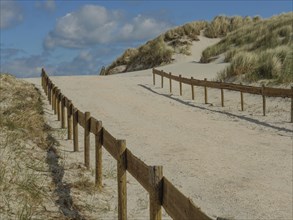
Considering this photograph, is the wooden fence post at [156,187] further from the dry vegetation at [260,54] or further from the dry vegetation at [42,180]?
the dry vegetation at [260,54]

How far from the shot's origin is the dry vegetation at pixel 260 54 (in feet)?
73.5

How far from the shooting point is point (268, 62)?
74.9ft

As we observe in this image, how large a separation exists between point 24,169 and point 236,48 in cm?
2881

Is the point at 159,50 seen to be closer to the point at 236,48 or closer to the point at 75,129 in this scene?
the point at 236,48

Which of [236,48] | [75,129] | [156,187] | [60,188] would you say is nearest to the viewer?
[156,187]

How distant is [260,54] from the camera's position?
26.7 m

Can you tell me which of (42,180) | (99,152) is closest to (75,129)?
(99,152)

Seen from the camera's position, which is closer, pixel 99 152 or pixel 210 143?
pixel 99 152

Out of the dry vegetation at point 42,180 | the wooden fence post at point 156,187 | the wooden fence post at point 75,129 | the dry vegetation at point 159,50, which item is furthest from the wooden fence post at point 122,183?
the dry vegetation at point 159,50

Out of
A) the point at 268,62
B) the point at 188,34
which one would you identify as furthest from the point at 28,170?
the point at 188,34

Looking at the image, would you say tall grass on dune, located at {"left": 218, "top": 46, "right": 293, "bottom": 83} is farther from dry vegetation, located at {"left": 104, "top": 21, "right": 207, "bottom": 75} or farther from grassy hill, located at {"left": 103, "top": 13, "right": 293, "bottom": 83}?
dry vegetation, located at {"left": 104, "top": 21, "right": 207, "bottom": 75}

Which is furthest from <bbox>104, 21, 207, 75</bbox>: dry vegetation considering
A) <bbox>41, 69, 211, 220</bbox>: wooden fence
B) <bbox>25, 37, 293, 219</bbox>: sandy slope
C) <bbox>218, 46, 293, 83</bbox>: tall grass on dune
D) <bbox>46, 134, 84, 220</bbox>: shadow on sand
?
<bbox>41, 69, 211, 220</bbox>: wooden fence

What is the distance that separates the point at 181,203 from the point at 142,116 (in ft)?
42.9

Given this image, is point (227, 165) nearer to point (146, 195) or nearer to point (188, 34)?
point (146, 195)
